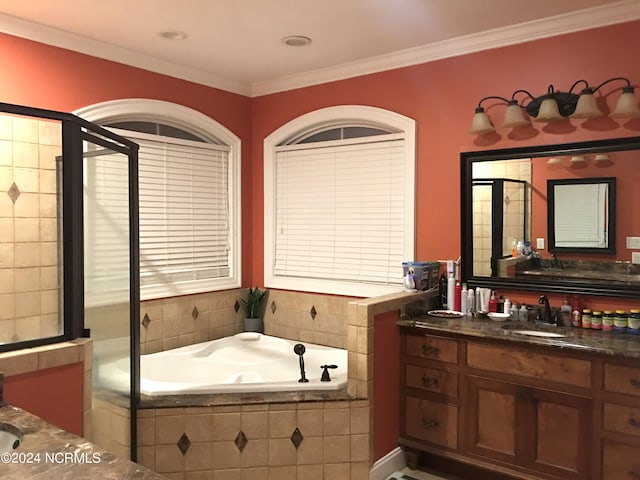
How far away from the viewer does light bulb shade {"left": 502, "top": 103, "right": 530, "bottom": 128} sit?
3.15 meters

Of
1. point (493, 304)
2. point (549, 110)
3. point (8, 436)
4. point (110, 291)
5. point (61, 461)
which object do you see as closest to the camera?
point (61, 461)

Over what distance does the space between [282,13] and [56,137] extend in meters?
1.38

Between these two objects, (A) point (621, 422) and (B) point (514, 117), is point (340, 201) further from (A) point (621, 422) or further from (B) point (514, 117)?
(A) point (621, 422)

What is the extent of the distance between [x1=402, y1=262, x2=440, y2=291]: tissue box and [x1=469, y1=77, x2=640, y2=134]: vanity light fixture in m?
0.87

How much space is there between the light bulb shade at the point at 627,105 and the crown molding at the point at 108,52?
2.78 metres

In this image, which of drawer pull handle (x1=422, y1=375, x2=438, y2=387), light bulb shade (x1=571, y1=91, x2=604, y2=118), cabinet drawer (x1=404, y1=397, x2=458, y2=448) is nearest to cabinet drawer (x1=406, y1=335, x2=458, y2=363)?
drawer pull handle (x1=422, y1=375, x2=438, y2=387)

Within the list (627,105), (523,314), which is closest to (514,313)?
(523,314)

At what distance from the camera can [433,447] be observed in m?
3.07

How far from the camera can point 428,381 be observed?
308cm

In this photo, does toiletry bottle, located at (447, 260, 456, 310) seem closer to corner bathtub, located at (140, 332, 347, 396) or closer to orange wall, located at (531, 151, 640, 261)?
orange wall, located at (531, 151, 640, 261)

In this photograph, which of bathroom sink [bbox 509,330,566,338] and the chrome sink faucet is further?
the chrome sink faucet

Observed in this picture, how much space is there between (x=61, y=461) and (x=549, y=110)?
2838mm

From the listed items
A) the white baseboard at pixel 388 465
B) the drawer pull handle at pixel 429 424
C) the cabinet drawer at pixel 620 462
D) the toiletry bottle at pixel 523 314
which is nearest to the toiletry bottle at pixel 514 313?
the toiletry bottle at pixel 523 314

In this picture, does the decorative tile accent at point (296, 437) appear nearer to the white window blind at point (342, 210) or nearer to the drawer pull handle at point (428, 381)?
the drawer pull handle at point (428, 381)
